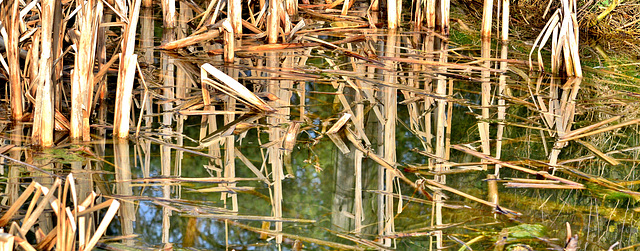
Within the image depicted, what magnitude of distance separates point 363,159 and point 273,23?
223 cm

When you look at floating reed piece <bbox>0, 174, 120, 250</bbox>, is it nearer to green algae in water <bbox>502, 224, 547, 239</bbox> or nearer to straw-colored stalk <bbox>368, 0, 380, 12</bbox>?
green algae in water <bbox>502, 224, 547, 239</bbox>

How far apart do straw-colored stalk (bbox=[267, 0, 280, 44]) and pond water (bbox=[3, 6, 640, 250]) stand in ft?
0.82

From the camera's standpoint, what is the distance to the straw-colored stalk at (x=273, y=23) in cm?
514

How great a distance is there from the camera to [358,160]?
Result: 3.35 metres

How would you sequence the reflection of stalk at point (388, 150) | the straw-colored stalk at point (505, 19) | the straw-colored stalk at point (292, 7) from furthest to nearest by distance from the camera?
the straw-colored stalk at point (292, 7) < the straw-colored stalk at point (505, 19) < the reflection of stalk at point (388, 150)

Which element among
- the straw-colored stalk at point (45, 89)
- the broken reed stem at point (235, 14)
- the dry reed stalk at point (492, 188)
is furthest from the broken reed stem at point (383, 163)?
the broken reed stem at point (235, 14)

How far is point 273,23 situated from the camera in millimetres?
5262

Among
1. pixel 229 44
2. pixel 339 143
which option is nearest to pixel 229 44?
pixel 229 44

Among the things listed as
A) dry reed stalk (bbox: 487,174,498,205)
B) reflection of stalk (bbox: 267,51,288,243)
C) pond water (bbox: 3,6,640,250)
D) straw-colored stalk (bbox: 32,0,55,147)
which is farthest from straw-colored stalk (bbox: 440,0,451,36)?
straw-colored stalk (bbox: 32,0,55,147)

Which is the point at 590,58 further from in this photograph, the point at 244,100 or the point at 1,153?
the point at 1,153

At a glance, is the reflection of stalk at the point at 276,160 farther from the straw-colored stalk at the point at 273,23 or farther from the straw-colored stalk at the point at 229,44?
the straw-colored stalk at the point at 273,23

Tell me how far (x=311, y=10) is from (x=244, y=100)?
3.21 meters

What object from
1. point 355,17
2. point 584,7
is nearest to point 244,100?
point 355,17

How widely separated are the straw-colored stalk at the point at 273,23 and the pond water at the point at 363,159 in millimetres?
249
